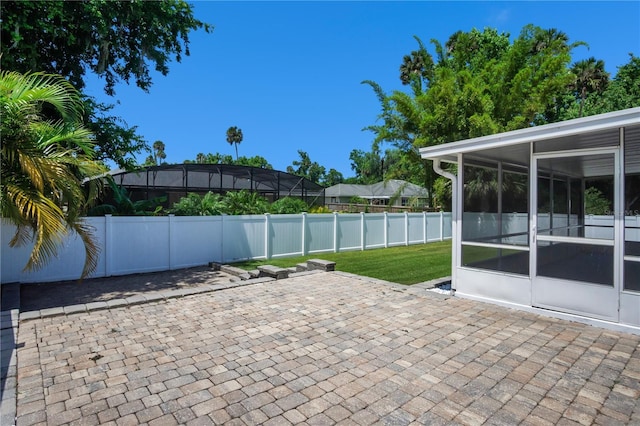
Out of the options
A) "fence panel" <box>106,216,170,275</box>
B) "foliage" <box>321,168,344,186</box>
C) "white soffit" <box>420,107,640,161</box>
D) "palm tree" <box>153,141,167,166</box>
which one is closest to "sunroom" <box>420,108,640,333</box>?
"white soffit" <box>420,107,640,161</box>

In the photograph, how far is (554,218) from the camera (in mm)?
6879

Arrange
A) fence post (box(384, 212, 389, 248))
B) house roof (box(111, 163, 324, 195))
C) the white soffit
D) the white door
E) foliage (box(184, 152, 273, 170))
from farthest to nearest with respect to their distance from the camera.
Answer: foliage (box(184, 152, 273, 170)) < house roof (box(111, 163, 324, 195)) < fence post (box(384, 212, 389, 248)) < the white door < the white soffit

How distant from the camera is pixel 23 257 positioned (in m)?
7.31

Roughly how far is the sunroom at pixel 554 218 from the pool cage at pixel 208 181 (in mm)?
12496

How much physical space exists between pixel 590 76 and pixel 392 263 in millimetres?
26903

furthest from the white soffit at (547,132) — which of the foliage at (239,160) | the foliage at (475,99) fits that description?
the foliage at (239,160)

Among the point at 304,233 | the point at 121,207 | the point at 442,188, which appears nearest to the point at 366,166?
the point at 442,188

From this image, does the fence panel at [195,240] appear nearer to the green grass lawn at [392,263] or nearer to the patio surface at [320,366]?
the green grass lawn at [392,263]

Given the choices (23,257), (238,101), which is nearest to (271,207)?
(23,257)

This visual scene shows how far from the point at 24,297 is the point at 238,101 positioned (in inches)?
1309

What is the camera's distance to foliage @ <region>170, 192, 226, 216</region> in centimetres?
1068

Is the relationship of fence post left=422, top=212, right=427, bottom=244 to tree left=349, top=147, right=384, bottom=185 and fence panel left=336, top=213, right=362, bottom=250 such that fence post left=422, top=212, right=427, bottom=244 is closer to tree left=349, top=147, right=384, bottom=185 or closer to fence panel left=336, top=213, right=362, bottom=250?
fence panel left=336, top=213, right=362, bottom=250

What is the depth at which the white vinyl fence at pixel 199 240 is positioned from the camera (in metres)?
7.78

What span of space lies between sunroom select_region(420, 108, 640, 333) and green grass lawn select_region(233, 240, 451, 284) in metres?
1.97
